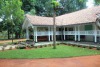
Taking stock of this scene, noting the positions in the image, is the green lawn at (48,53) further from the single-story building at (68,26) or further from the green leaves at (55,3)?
the single-story building at (68,26)

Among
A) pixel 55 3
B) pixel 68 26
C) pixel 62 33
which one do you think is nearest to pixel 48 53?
pixel 55 3

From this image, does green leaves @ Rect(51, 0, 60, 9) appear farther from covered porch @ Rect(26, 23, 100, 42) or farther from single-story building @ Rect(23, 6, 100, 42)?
covered porch @ Rect(26, 23, 100, 42)

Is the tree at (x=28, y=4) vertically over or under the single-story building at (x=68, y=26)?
over

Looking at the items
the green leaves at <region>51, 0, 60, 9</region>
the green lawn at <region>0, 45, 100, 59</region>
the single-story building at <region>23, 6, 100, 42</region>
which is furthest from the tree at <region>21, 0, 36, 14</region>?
the green lawn at <region>0, 45, 100, 59</region>

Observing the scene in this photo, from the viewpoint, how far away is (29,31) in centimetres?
3250

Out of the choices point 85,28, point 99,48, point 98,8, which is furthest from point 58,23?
point 99,48

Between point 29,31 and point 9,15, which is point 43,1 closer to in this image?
point 29,31

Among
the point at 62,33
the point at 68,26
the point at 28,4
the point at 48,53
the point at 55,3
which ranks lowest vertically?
the point at 48,53

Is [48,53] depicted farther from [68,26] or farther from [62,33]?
[62,33]

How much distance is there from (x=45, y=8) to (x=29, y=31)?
22.1 metres

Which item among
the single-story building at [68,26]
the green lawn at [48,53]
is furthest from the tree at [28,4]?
the green lawn at [48,53]

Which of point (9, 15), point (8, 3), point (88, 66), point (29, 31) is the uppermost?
point (8, 3)

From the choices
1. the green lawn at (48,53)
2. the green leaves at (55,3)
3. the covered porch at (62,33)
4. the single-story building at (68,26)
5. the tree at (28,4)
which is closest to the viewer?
the green lawn at (48,53)

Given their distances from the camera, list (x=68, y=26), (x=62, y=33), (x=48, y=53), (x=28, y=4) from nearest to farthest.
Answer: (x=48, y=53) → (x=68, y=26) → (x=62, y=33) → (x=28, y=4)
